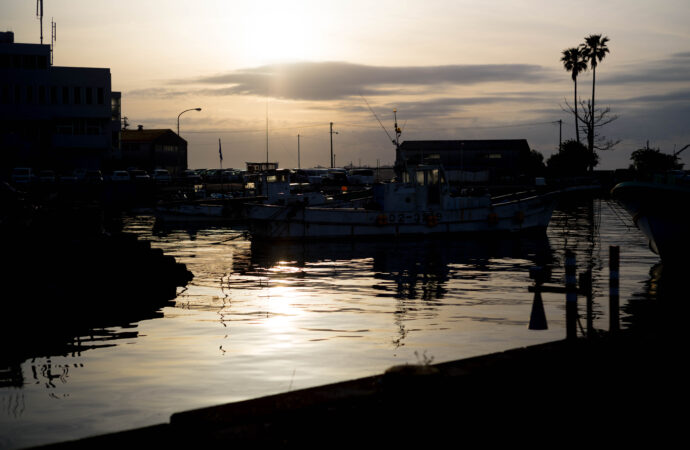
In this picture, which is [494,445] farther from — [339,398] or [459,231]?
[459,231]

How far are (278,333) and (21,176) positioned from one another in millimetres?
60390

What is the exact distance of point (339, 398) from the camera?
795cm

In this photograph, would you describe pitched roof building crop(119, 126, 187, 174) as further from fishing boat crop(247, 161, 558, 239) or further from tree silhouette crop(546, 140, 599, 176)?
fishing boat crop(247, 161, 558, 239)

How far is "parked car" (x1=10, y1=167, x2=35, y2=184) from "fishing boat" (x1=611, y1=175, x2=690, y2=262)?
5667 cm

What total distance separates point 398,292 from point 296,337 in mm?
7446

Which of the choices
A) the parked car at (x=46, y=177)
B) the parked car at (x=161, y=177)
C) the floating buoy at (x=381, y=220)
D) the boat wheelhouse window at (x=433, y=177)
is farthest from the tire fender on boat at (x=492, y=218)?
the parked car at (x=161, y=177)

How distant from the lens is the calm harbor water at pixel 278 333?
451 inches

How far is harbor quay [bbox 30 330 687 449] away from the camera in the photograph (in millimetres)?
6676

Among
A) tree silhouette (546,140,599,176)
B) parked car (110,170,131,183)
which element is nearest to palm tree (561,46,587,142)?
tree silhouette (546,140,599,176)

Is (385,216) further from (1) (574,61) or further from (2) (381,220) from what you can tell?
(1) (574,61)

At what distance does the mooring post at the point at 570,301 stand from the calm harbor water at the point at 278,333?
2227 mm

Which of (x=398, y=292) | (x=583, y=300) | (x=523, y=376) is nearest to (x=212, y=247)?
(x=398, y=292)

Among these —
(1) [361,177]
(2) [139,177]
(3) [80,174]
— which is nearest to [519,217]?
(1) [361,177]

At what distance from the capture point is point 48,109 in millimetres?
82688
